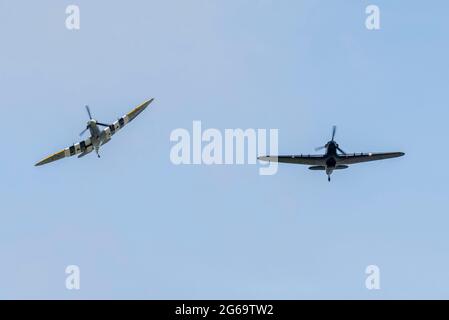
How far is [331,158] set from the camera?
404 feet

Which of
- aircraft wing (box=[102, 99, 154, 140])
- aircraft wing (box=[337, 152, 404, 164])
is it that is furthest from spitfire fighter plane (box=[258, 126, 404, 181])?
aircraft wing (box=[102, 99, 154, 140])

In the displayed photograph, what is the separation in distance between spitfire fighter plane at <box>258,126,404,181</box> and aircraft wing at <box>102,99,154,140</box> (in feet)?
63.2

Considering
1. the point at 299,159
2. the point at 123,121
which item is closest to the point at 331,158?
the point at 299,159

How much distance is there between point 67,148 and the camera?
394 feet

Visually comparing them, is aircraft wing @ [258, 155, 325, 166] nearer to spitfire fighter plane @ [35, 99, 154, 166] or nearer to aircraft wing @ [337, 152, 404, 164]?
aircraft wing @ [337, 152, 404, 164]

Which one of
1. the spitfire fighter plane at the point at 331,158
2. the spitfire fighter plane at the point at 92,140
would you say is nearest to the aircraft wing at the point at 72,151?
the spitfire fighter plane at the point at 92,140

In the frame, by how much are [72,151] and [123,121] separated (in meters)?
8.33

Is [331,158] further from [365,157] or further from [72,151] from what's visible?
[72,151]

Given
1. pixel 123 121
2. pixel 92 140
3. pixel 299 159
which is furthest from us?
pixel 299 159
